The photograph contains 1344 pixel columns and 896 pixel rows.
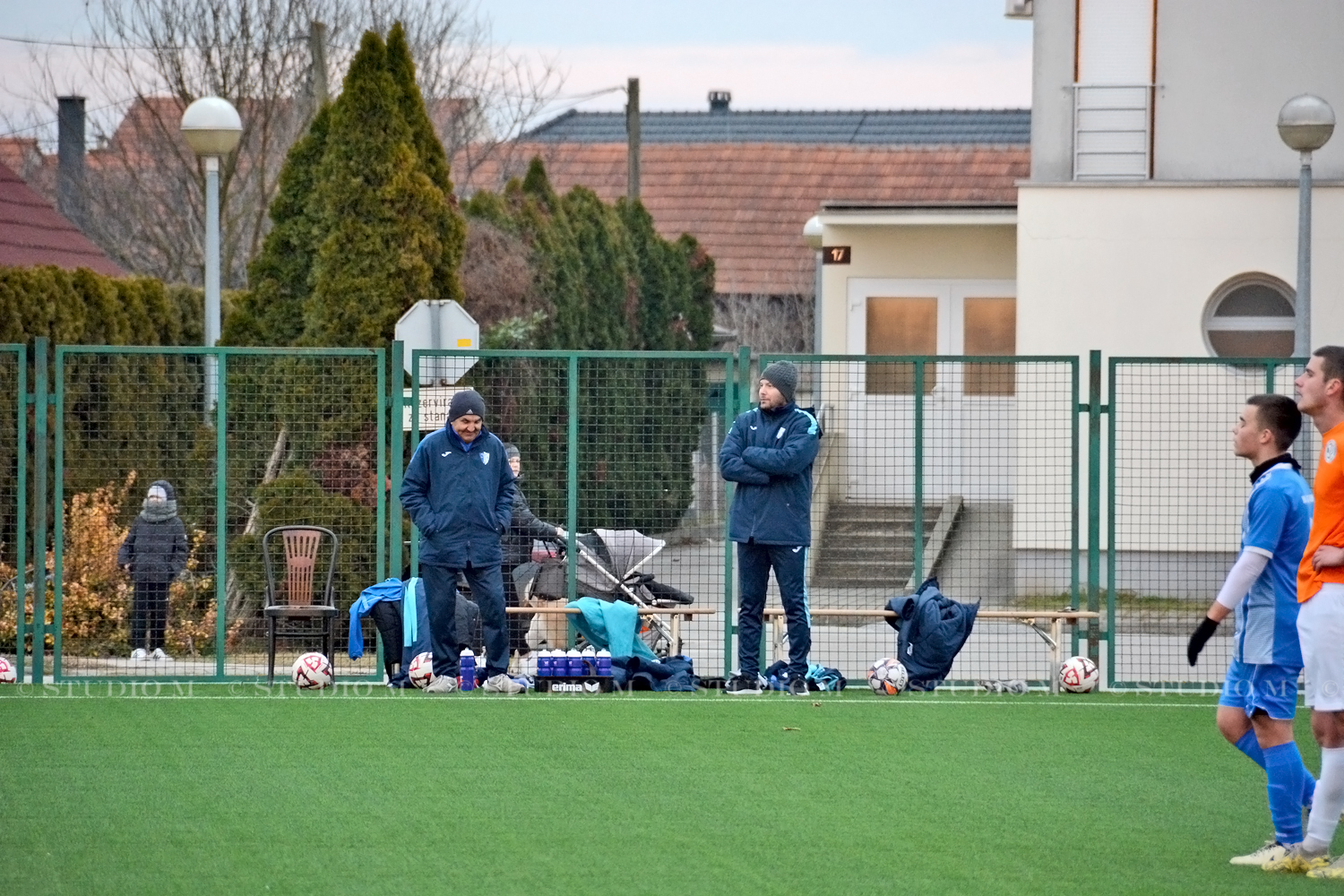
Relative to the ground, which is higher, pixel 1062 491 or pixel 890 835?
pixel 1062 491

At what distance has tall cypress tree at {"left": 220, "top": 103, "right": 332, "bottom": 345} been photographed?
56.5 ft

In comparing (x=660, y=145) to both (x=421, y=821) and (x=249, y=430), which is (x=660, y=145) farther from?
(x=421, y=821)

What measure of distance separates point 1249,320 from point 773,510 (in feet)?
32.2

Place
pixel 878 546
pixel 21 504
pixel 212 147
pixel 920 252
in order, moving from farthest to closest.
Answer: pixel 920 252 < pixel 212 147 < pixel 878 546 < pixel 21 504

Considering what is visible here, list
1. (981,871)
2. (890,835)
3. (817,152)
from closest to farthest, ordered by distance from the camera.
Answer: (981,871) → (890,835) → (817,152)

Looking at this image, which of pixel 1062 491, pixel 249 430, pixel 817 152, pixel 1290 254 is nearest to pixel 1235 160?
pixel 1290 254

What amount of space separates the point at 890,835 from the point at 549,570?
239 inches

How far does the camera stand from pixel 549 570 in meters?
13.0

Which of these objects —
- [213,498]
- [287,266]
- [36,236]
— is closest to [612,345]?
[36,236]

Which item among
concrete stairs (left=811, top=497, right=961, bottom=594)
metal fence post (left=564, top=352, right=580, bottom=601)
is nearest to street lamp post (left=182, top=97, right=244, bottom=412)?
metal fence post (left=564, top=352, right=580, bottom=601)

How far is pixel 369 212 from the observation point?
54.3 feet

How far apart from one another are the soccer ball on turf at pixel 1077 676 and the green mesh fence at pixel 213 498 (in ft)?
15.3

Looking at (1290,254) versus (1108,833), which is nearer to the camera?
(1108,833)

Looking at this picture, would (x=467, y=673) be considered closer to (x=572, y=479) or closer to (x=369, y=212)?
(x=572, y=479)
